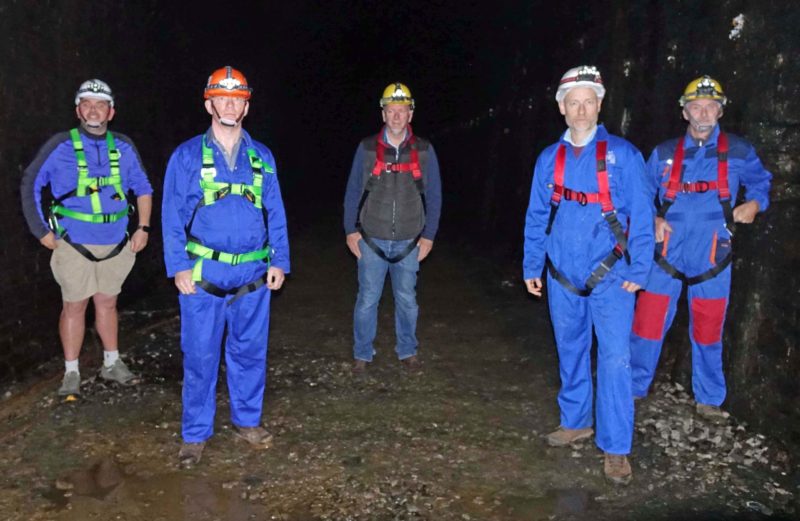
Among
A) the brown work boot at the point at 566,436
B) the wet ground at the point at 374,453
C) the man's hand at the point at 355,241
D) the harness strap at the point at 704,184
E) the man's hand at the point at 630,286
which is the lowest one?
the wet ground at the point at 374,453

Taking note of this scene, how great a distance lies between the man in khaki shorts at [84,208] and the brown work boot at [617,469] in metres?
3.92

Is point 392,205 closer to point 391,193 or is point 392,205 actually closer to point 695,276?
point 391,193

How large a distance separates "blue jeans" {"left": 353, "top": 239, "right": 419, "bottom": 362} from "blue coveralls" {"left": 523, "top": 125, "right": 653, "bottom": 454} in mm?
1667

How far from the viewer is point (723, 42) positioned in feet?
16.9

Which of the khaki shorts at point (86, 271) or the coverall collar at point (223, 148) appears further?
the khaki shorts at point (86, 271)

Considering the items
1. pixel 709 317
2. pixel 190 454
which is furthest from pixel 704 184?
pixel 190 454

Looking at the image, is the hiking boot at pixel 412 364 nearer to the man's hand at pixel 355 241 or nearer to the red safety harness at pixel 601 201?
the man's hand at pixel 355 241

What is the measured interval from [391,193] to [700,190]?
2420 millimetres

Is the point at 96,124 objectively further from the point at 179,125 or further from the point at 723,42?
the point at 723,42

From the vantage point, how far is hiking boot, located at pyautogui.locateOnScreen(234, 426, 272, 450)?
4.62 m

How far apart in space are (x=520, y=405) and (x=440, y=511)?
1.70 m

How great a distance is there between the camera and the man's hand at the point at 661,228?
495cm

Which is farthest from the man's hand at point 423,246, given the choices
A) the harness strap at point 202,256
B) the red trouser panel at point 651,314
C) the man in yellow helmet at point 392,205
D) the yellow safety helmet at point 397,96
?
the harness strap at point 202,256

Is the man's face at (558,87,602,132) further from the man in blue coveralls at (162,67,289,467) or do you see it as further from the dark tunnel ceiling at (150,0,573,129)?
the dark tunnel ceiling at (150,0,573,129)
